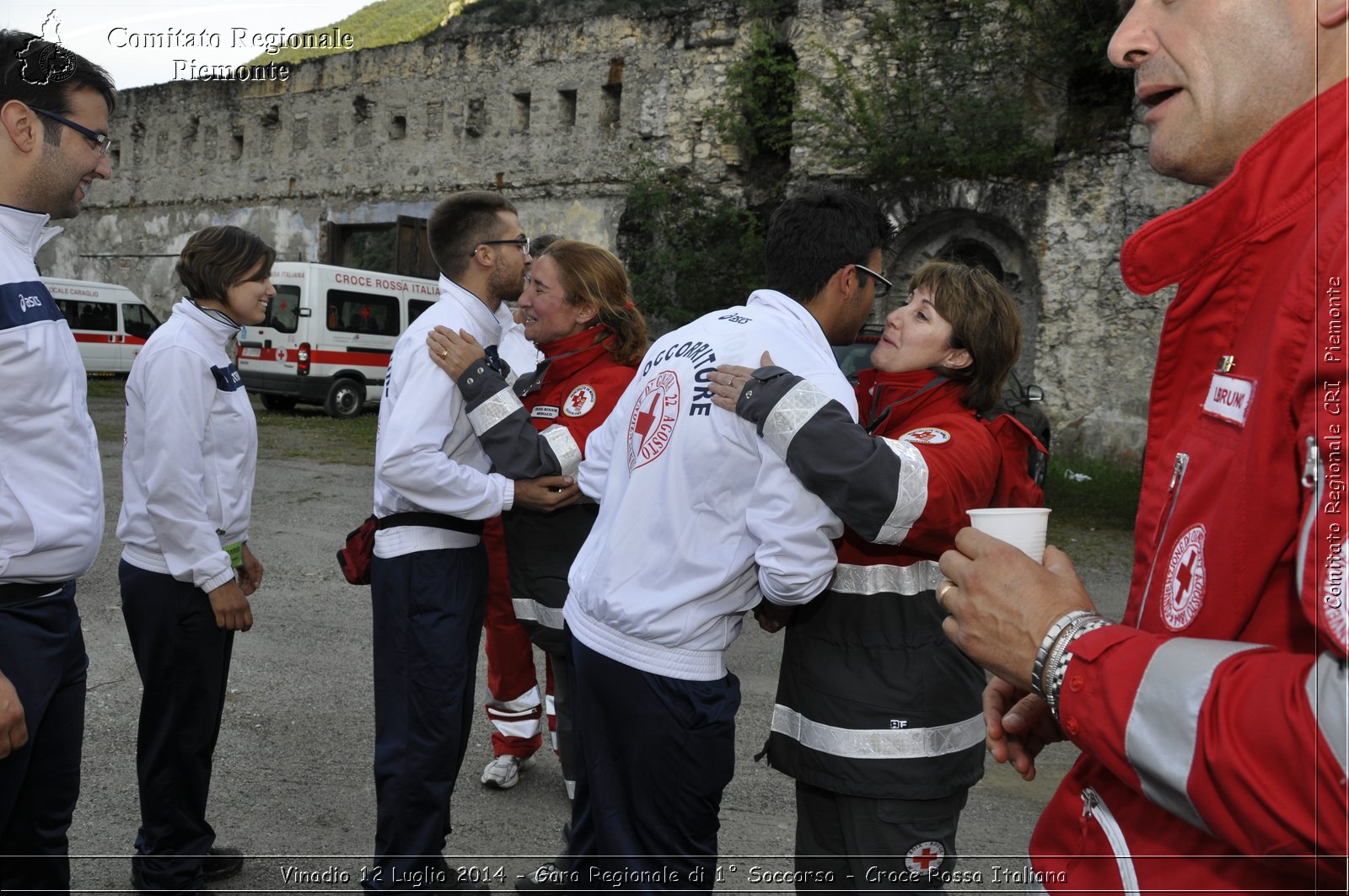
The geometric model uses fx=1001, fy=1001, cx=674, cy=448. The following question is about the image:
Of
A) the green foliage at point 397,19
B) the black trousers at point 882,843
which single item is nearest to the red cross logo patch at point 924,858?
the black trousers at point 882,843

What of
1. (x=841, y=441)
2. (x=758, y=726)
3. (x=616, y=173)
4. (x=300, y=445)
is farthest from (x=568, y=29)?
(x=841, y=441)

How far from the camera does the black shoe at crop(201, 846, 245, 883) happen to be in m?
3.44

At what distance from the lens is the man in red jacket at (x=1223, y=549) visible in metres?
0.95

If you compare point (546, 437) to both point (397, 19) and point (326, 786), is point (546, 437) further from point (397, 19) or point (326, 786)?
point (397, 19)

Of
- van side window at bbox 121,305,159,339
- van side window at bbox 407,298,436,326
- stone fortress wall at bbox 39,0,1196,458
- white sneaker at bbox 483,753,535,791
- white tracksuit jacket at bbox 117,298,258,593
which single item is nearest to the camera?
white tracksuit jacket at bbox 117,298,258,593

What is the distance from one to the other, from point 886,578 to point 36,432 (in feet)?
6.68

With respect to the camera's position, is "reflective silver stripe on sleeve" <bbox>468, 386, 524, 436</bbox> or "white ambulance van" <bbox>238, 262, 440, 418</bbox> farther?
"white ambulance van" <bbox>238, 262, 440, 418</bbox>

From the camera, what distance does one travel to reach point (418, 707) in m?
3.20

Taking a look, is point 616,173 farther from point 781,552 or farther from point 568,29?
point 781,552

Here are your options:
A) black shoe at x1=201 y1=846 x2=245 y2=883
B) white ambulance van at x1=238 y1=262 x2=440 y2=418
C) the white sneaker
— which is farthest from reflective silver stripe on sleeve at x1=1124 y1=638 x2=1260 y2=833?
white ambulance van at x1=238 y1=262 x2=440 y2=418

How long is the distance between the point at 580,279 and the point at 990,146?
44.8ft

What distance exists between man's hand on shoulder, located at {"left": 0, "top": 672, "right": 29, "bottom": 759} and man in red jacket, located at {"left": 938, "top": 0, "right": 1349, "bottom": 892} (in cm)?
193

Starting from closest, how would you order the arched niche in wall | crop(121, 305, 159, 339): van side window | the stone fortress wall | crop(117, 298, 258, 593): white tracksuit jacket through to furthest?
crop(117, 298, 258, 593): white tracksuit jacket → the stone fortress wall → the arched niche in wall → crop(121, 305, 159, 339): van side window

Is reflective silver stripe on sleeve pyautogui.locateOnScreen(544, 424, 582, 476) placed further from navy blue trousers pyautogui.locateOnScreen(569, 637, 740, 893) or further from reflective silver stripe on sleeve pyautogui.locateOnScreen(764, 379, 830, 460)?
reflective silver stripe on sleeve pyautogui.locateOnScreen(764, 379, 830, 460)
